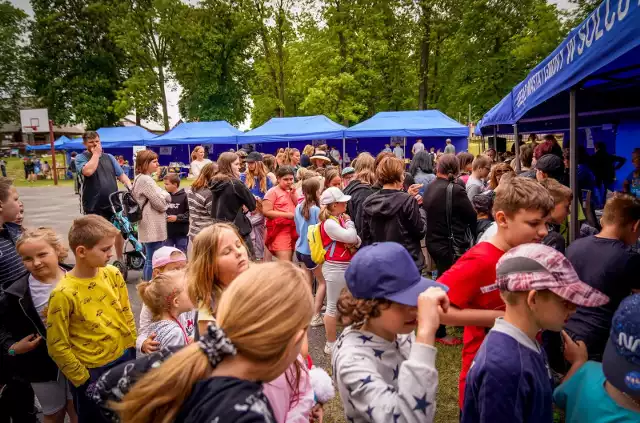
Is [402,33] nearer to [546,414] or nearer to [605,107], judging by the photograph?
[605,107]

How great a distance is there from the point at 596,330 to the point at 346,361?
1.90 metres

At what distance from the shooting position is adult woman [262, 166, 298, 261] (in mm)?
5660

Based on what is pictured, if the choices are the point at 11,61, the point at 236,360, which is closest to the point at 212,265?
the point at 236,360

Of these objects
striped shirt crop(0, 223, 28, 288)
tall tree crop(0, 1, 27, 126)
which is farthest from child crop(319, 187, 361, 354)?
tall tree crop(0, 1, 27, 126)

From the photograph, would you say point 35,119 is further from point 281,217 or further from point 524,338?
point 524,338

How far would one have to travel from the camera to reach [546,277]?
60.4 inches

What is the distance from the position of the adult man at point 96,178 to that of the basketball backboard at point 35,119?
3303cm

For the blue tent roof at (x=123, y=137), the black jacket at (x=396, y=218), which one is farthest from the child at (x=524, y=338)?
the blue tent roof at (x=123, y=137)

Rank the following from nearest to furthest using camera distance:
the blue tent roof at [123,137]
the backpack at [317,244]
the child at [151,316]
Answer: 1. the child at [151,316]
2. the backpack at [317,244]
3. the blue tent roof at [123,137]

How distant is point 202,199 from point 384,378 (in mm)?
4344

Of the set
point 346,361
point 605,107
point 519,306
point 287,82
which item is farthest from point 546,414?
point 287,82

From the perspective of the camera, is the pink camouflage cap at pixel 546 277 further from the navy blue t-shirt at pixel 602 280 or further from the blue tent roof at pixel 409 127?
the blue tent roof at pixel 409 127

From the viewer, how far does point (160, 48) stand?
126ft

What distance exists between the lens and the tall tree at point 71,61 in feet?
125
